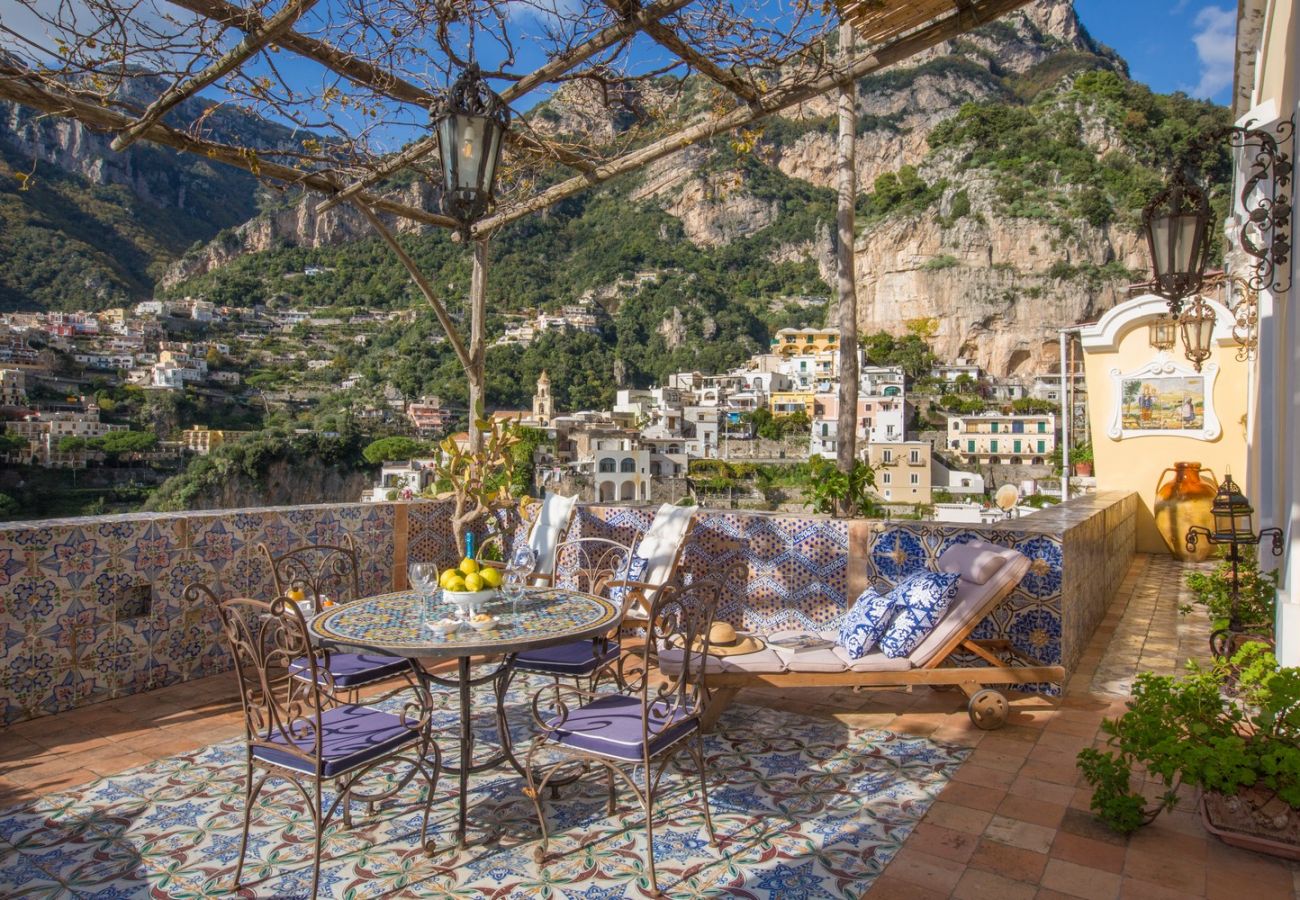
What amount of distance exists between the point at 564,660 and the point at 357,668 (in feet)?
2.50

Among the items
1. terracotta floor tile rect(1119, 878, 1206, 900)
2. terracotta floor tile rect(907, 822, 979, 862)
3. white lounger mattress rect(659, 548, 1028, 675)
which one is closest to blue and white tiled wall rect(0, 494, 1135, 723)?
white lounger mattress rect(659, 548, 1028, 675)

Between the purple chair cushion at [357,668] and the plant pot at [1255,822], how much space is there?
8.62ft

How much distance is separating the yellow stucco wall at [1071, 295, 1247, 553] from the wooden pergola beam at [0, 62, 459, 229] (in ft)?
27.3

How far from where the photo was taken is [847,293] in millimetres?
4395

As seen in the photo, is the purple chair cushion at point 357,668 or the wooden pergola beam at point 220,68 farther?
the purple chair cushion at point 357,668

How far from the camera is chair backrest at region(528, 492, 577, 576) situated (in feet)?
14.9

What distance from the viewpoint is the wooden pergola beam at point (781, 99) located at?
9.59ft

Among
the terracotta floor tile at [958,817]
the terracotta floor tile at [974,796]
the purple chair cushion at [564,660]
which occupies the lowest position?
the terracotta floor tile at [974,796]

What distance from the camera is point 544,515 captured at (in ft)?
15.7

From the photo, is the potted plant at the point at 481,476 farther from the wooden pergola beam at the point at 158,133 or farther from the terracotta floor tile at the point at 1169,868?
the terracotta floor tile at the point at 1169,868

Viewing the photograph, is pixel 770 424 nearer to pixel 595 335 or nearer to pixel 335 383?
pixel 595 335

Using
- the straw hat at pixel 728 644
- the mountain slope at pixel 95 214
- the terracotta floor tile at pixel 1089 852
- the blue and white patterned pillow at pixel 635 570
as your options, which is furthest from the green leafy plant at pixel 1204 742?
the mountain slope at pixel 95 214

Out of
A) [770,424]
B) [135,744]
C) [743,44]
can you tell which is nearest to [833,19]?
[743,44]

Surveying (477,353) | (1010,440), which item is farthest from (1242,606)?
(1010,440)
